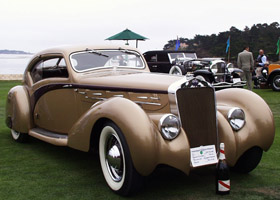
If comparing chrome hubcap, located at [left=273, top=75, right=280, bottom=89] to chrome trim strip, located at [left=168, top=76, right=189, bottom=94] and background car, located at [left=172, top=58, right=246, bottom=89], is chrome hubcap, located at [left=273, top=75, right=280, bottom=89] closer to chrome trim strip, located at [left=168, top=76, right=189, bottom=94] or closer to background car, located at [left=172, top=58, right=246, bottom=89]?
background car, located at [left=172, top=58, right=246, bottom=89]

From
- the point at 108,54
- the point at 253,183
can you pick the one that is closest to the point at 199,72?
the point at 108,54

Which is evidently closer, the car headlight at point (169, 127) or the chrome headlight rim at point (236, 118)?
the car headlight at point (169, 127)

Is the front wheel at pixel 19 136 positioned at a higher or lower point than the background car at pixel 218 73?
lower

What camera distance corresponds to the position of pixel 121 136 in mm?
3480

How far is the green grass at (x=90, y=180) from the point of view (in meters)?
3.60

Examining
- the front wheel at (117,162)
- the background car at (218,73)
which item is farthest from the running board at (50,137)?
the background car at (218,73)

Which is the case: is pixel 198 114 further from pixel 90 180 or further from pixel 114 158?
pixel 90 180

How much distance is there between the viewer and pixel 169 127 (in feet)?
11.4

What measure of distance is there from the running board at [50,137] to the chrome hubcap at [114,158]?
930 mm

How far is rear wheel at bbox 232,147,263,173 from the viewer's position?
13.4ft

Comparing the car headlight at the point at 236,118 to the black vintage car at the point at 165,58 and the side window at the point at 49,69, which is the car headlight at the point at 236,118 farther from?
the black vintage car at the point at 165,58

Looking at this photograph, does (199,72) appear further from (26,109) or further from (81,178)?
(81,178)

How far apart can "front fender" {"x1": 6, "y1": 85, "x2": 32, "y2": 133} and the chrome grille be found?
288 centimetres

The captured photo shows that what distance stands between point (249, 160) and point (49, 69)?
124 inches
